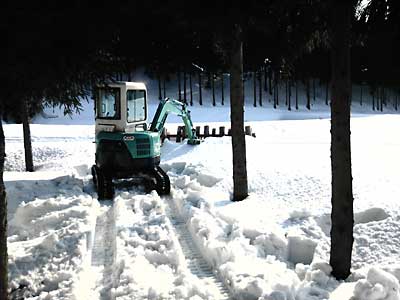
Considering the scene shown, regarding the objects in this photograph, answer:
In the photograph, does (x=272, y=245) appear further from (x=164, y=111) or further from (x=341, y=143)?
(x=164, y=111)

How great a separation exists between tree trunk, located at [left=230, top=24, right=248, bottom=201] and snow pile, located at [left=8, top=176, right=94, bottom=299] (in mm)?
3042

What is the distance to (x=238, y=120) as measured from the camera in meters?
9.65

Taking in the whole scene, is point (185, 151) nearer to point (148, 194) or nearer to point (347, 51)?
point (148, 194)

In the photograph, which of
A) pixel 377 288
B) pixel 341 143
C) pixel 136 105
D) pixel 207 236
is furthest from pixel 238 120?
pixel 377 288

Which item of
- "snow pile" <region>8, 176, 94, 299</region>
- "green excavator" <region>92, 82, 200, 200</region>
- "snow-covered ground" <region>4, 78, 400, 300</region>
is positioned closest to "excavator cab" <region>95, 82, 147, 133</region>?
"green excavator" <region>92, 82, 200, 200</region>

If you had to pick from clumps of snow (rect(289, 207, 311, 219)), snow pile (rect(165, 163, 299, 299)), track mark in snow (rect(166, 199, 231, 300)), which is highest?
clumps of snow (rect(289, 207, 311, 219))

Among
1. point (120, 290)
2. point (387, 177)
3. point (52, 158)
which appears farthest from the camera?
point (52, 158)

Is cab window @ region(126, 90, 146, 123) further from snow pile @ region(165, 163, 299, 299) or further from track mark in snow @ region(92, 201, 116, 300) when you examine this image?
snow pile @ region(165, 163, 299, 299)

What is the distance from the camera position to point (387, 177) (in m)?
10.3

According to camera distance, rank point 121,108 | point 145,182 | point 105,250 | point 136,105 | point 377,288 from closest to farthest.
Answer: point 377,288 → point 105,250 → point 121,108 → point 145,182 → point 136,105

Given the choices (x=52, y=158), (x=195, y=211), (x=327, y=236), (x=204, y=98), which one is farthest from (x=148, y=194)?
(x=204, y=98)

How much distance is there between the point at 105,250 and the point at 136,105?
581 cm

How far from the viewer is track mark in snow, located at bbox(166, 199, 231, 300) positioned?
582cm

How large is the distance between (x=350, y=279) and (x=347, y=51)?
8.95ft
